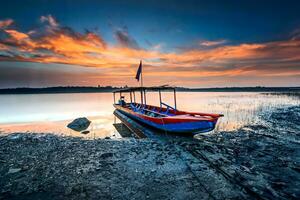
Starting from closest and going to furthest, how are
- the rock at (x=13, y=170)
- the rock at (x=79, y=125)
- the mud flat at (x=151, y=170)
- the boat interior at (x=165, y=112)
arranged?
the mud flat at (x=151, y=170) < the rock at (x=13, y=170) < the boat interior at (x=165, y=112) < the rock at (x=79, y=125)

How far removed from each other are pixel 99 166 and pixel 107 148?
255cm

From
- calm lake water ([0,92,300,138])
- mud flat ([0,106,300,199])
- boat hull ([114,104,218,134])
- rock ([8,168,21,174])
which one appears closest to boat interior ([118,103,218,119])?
boat hull ([114,104,218,134])

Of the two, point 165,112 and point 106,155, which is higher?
point 165,112

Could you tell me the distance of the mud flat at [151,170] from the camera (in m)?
6.04

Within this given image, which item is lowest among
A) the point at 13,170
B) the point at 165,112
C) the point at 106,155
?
the point at 106,155

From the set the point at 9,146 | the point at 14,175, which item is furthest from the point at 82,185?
the point at 9,146

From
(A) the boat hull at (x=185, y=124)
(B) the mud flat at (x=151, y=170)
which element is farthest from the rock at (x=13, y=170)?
(A) the boat hull at (x=185, y=124)

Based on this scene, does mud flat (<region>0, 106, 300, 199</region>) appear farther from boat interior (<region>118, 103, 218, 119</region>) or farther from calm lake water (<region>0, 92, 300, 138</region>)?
calm lake water (<region>0, 92, 300, 138</region>)

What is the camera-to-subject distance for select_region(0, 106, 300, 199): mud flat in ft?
19.8

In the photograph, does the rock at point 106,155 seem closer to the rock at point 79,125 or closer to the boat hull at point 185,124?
the boat hull at point 185,124

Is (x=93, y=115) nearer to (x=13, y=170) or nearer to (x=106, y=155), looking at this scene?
(x=106, y=155)

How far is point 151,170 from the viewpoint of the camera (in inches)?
306

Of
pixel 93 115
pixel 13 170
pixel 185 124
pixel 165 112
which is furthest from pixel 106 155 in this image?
pixel 93 115

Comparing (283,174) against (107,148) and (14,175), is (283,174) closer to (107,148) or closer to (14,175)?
(107,148)
